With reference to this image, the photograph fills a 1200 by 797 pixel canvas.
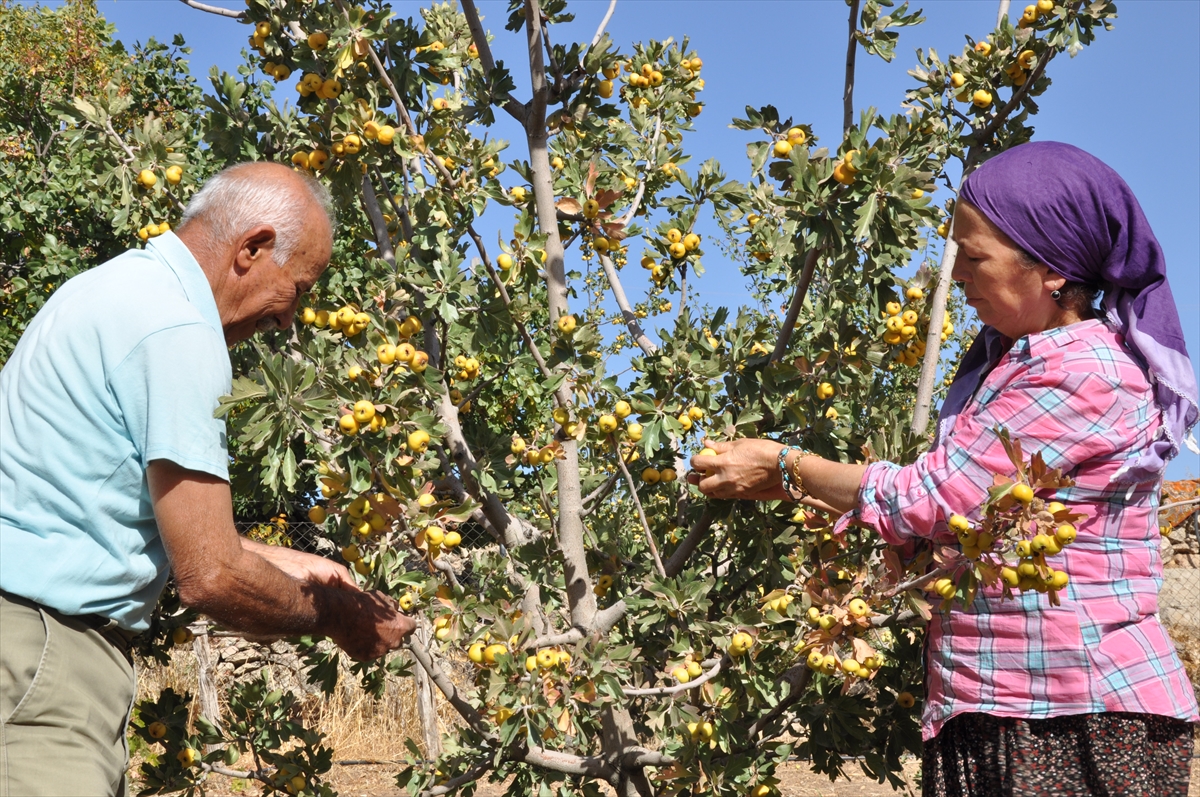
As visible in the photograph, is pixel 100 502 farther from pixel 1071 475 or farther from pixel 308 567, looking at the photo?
pixel 1071 475

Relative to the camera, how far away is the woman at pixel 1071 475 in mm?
1687

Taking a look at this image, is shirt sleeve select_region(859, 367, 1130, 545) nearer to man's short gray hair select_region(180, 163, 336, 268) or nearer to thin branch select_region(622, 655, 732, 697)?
thin branch select_region(622, 655, 732, 697)

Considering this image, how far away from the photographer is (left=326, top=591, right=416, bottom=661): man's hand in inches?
84.6

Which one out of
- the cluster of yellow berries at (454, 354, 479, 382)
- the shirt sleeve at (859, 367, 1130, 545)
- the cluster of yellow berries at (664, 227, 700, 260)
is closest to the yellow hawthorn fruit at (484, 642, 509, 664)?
the cluster of yellow berries at (454, 354, 479, 382)

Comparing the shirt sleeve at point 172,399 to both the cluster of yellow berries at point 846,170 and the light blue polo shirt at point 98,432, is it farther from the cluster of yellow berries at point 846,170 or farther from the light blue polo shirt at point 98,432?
the cluster of yellow berries at point 846,170

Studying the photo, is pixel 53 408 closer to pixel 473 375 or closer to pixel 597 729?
pixel 473 375

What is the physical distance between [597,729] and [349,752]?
4.92 m

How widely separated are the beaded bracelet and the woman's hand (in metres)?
0.01

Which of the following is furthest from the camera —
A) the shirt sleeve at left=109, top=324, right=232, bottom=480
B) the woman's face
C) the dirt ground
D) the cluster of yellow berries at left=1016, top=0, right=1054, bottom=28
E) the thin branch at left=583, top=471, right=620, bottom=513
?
the dirt ground

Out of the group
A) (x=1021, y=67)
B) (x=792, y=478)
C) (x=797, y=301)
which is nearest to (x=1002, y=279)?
(x=792, y=478)

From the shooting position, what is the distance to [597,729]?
9.55ft

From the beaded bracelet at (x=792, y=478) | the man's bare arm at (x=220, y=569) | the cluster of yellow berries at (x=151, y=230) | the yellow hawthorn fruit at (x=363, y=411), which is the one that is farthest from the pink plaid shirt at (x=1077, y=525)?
the cluster of yellow berries at (x=151, y=230)

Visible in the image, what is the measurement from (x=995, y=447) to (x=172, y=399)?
1370 millimetres

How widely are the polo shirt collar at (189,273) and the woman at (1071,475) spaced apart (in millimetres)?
1240
